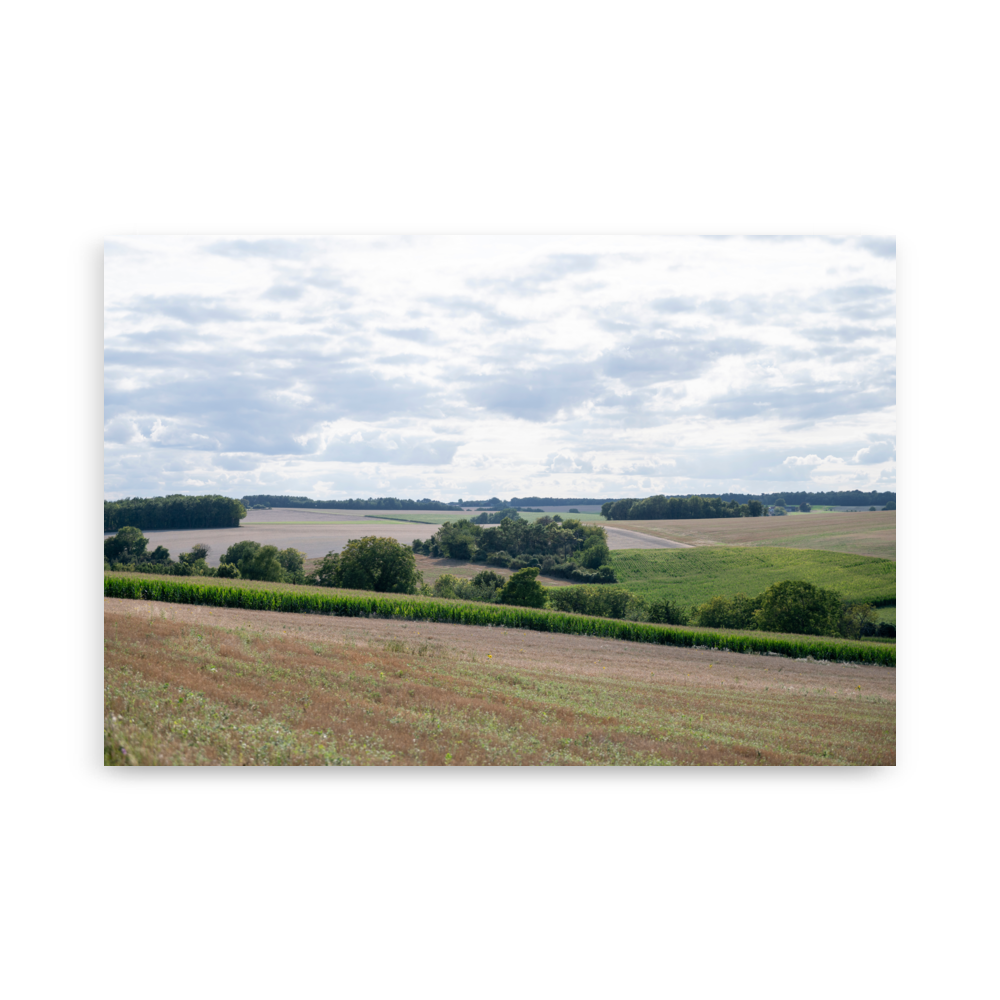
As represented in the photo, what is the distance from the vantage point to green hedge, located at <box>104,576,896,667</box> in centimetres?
798

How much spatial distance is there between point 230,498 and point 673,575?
9.53m

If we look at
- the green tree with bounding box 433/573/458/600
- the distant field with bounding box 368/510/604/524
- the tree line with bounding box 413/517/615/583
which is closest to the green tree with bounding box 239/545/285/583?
the distant field with bounding box 368/510/604/524

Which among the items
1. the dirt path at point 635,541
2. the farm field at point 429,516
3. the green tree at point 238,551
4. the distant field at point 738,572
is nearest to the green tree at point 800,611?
the distant field at point 738,572

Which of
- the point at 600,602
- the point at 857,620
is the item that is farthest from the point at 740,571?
the point at 600,602

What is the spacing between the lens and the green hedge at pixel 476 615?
26.2ft

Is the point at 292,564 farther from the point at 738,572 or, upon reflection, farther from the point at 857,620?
the point at 857,620

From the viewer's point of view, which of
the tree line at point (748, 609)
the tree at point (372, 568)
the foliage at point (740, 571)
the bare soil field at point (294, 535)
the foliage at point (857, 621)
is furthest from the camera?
the foliage at point (740, 571)

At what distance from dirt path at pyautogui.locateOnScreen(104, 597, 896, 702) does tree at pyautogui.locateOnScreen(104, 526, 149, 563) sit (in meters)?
1.08

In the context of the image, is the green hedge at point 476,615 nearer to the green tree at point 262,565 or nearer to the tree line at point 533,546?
the green tree at point 262,565

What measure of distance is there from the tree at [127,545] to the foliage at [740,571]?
826cm
